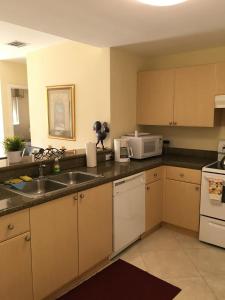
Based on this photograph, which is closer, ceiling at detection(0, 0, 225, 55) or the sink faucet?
ceiling at detection(0, 0, 225, 55)

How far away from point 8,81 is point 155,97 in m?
3.22

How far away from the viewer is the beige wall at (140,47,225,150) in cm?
330

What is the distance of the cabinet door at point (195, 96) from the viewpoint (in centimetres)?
306

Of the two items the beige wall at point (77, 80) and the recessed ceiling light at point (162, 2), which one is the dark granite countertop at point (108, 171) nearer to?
the beige wall at point (77, 80)

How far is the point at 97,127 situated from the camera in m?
3.30

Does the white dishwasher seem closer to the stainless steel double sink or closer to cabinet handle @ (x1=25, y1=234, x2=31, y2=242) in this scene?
the stainless steel double sink

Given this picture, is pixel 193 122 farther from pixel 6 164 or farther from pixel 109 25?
pixel 6 164

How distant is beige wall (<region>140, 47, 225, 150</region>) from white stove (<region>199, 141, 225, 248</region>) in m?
0.59

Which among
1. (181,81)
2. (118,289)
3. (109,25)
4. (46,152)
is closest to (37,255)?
(118,289)

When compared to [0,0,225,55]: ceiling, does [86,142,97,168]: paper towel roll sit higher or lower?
lower

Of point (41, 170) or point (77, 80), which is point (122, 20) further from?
point (41, 170)

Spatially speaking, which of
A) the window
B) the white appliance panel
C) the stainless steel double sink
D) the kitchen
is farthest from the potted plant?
the window

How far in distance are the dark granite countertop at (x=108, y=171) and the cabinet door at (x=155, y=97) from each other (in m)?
0.56

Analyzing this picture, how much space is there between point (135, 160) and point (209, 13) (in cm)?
181
